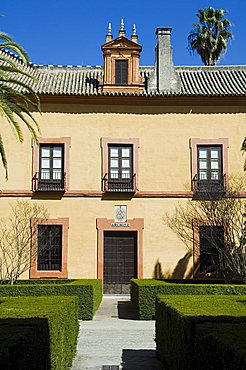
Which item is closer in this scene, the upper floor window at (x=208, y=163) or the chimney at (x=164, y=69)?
the upper floor window at (x=208, y=163)

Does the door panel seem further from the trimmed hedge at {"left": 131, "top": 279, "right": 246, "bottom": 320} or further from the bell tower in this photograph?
the trimmed hedge at {"left": 131, "top": 279, "right": 246, "bottom": 320}

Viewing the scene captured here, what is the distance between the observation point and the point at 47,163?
24.0 meters

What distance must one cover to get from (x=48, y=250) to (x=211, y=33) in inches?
964

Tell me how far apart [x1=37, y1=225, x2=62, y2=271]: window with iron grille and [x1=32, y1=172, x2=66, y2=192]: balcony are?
1.61 m

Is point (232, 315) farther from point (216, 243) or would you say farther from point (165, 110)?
point (165, 110)

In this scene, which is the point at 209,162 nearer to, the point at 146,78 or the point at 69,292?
the point at 146,78

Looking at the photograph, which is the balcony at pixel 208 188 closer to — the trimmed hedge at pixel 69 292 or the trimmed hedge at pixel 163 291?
the trimmed hedge at pixel 163 291

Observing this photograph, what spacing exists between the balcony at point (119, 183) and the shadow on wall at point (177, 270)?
3.35 m

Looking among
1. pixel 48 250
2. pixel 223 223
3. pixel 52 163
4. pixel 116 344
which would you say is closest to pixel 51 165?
pixel 52 163

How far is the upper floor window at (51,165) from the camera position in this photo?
77.6 feet

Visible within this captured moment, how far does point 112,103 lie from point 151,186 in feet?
13.0

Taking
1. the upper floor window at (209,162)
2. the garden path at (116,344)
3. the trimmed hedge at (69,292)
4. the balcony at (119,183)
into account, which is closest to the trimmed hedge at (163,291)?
the garden path at (116,344)

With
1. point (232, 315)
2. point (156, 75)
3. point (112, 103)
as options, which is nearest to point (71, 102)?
point (112, 103)

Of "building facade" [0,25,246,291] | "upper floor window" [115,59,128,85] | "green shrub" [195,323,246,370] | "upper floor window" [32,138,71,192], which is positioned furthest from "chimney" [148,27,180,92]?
"green shrub" [195,323,246,370]
